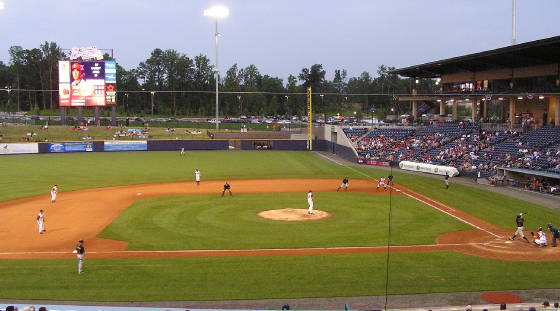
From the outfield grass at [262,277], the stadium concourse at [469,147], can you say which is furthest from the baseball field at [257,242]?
the stadium concourse at [469,147]

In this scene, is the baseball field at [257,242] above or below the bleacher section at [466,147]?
below

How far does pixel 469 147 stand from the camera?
4997 centimetres

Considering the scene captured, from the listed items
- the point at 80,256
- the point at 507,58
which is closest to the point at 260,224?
the point at 80,256

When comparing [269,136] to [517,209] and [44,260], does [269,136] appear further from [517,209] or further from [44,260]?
[44,260]

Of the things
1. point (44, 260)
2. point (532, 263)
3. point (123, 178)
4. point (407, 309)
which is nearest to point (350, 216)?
point (532, 263)

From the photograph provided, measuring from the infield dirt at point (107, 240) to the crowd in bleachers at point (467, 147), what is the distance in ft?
36.7

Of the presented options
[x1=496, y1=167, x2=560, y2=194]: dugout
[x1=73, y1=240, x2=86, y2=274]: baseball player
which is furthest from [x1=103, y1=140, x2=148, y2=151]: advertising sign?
[x1=73, y1=240, x2=86, y2=274]: baseball player

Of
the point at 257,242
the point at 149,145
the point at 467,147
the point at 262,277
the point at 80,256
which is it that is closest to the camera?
the point at 262,277

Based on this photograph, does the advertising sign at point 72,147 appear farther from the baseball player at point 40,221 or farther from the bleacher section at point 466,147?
the baseball player at point 40,221

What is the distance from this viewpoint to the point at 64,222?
2686cm

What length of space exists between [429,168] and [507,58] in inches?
597

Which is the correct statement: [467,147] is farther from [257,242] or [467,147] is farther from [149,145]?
[149,145]

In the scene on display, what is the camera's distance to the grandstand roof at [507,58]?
43188mm

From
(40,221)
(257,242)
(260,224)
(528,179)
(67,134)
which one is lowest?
(257,242)
